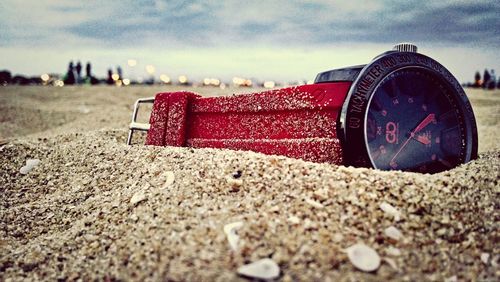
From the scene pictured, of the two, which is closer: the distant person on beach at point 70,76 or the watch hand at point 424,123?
the watch hand at point 424,123

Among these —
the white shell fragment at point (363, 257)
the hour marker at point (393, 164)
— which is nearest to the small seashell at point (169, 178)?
the white shell fragment at point (363, 257)

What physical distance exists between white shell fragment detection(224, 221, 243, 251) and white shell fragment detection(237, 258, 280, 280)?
13cm

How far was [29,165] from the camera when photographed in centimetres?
347

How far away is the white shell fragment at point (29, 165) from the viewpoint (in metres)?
3.39

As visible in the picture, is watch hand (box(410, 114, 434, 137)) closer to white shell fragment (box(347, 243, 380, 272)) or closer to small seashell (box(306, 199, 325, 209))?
small seashell (box(306, 199, 325, 209))

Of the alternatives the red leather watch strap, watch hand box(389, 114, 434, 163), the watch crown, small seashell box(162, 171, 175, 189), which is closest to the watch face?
watch hand box(389, 114, 434, 163)

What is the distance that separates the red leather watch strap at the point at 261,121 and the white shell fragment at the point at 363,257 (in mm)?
982

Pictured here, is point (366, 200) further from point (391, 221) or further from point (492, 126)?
point (492, 126)

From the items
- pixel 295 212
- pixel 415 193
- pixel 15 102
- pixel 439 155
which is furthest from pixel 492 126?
pixel 15 102

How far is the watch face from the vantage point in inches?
94.2

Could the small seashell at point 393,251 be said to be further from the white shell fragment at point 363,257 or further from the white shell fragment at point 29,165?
the white shell fragment at point 29,165

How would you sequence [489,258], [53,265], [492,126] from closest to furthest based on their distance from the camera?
[489,258] < [53,265] < [492,126]

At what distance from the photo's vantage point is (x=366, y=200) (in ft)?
6.23

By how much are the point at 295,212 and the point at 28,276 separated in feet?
4.50
